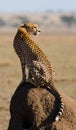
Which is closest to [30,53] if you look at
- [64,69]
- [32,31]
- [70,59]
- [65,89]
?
[32,31]

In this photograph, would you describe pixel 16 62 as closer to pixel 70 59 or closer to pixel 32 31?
pixel 70 59

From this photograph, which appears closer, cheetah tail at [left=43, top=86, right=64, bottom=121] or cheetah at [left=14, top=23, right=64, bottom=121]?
cheetah tail at [left=43, top=86, right=64, bottom=121]

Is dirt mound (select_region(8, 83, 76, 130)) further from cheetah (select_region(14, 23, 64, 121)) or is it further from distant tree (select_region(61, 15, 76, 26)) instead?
distant tree (select_region(61, 15, 76, 26))

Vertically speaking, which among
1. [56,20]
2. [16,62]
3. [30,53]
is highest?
[56,20]

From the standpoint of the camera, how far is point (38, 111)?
28.9 ft

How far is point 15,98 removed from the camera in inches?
362

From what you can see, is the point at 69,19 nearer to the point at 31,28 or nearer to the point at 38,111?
the point at 31,28

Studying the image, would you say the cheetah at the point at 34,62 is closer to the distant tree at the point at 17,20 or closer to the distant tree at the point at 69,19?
the distant tree at the point at 17,20

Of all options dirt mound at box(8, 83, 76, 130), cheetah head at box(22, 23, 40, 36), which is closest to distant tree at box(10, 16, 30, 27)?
cheetah head at box(22, 23, 40, 36)

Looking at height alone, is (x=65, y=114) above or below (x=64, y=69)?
below

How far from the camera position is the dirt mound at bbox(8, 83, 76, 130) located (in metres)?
8.79

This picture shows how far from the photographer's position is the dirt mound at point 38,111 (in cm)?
879

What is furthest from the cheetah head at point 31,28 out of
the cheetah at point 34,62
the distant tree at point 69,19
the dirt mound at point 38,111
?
the distant tree at point 69,19

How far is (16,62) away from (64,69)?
4.71 meters
